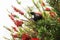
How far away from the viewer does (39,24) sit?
0.80 meters

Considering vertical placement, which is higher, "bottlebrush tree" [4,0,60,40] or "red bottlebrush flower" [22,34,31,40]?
"bottlebrush tree" [4,0,60,40]

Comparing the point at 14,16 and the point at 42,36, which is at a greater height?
the point at 14,16

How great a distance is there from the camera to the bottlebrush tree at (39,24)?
0.79m

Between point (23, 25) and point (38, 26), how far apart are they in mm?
95

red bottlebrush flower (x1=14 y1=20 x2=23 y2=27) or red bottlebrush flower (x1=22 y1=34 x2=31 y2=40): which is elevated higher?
red bottlebrush flower (x1=14 y1=20 x2=23 y2=27)

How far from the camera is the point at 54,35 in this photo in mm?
809

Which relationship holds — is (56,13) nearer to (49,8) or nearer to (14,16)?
(49,8)

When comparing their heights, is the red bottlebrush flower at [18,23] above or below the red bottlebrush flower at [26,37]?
above

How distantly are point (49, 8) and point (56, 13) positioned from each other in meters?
0.06

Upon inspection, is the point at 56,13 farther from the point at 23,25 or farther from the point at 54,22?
the point at 23,25

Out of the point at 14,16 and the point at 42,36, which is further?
the point at 14,16

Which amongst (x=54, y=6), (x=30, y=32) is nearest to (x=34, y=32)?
(x=30, y=32)

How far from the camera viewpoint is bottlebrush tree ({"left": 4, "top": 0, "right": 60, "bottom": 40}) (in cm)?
79

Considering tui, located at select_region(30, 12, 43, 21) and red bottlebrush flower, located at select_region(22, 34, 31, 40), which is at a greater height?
tui, located at select_region(30, 12, 43, 21)
